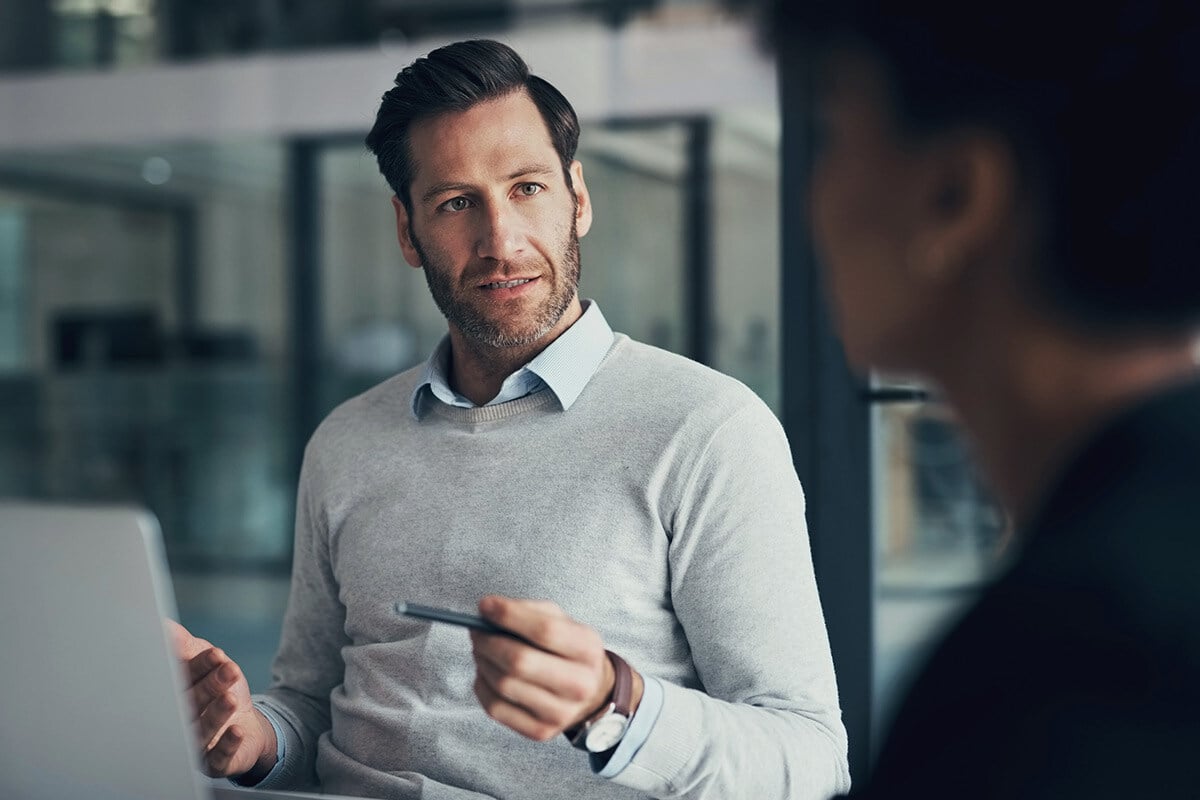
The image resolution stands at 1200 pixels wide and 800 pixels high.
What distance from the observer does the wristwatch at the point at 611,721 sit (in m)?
1.05

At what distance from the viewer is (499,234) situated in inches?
61.6

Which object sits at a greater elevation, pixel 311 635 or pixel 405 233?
pixel 405 233

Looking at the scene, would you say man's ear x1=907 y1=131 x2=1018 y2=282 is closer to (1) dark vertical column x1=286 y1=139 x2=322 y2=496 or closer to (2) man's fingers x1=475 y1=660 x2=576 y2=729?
(2) man's fingers x1=475 y1=660 x2=576 y2=729

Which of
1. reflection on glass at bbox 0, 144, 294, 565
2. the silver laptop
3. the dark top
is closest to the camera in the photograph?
the dark top

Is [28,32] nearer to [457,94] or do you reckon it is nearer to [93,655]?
[457,94]

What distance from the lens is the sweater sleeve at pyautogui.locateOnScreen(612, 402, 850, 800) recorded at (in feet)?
3.76

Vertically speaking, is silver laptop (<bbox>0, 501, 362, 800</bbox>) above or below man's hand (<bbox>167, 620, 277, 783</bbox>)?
→ above

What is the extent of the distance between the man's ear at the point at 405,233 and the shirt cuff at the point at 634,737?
804mm

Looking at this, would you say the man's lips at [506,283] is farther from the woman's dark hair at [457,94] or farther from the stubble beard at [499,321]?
the woman's dark hair at [457,94]

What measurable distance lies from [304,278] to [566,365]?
3.93 m

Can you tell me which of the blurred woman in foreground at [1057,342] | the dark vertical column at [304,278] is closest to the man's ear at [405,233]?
the blurred woman in foreground at [1057,342]

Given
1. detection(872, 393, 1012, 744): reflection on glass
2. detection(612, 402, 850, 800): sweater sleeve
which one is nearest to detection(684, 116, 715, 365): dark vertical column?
detection(872, 393, 1012, 744): reflection on glass

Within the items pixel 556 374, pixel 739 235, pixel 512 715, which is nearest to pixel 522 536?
pixel 556 374

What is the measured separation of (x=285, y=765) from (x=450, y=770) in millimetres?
275
